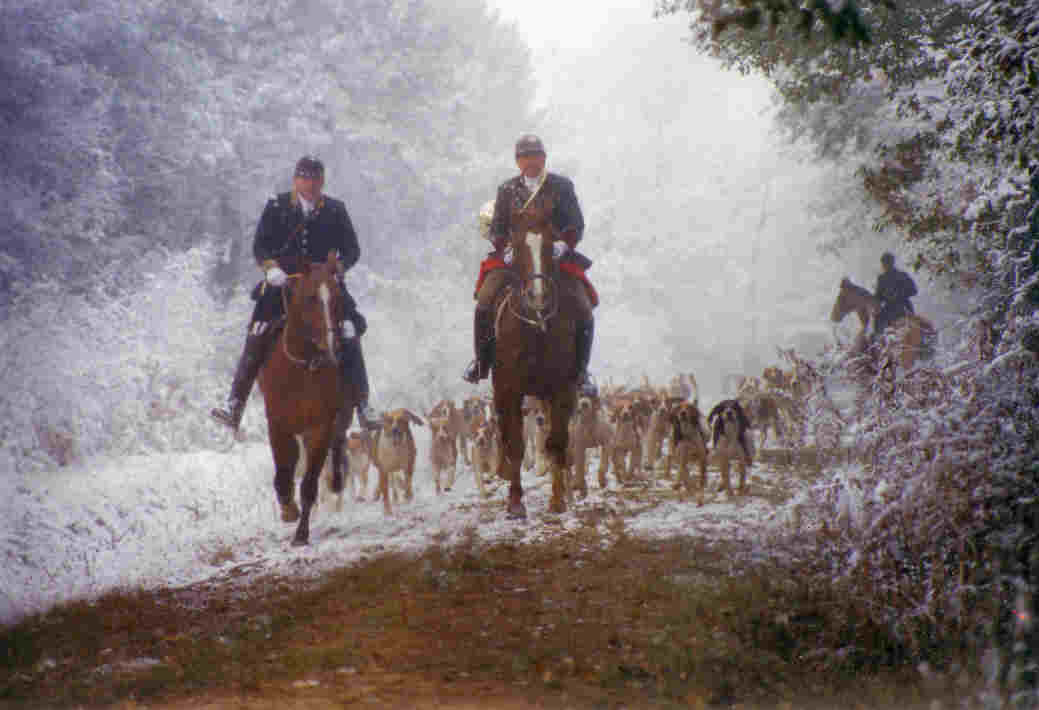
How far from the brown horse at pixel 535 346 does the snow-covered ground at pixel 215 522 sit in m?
0.74

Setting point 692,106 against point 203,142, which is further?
point 692,106

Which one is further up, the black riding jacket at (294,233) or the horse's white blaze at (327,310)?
the black riding jacket at (294,233)

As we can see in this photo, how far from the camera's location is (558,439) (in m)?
10.2

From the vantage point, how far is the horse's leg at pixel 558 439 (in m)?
10.2

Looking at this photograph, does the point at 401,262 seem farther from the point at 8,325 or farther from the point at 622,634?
the point at 622,634

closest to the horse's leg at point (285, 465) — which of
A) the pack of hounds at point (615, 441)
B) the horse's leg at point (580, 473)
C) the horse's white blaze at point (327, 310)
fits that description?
the horse's white blaze at point (327, 310)

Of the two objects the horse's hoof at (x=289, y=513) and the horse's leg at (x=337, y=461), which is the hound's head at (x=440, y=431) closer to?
the horse's leg at (x=337, y=461)

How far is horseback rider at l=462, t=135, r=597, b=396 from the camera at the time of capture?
9.80m

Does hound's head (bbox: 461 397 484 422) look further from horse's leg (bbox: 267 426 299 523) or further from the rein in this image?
the rein

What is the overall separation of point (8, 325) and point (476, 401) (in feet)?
25.9

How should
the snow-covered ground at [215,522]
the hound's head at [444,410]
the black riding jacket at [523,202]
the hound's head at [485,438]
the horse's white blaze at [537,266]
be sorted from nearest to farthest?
1. the snow-covered ground at [215,522]
2. the horse's white blaze at [537,266]
3. the black riding jacket at [523,202]
4. the hound's head at [485,438]
5. the hound's head at [444,410]

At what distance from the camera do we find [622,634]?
19.4 feet

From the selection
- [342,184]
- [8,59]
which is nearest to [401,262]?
[342,184]

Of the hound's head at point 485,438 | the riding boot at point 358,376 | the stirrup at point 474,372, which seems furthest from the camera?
the hound's head at point 485,438
